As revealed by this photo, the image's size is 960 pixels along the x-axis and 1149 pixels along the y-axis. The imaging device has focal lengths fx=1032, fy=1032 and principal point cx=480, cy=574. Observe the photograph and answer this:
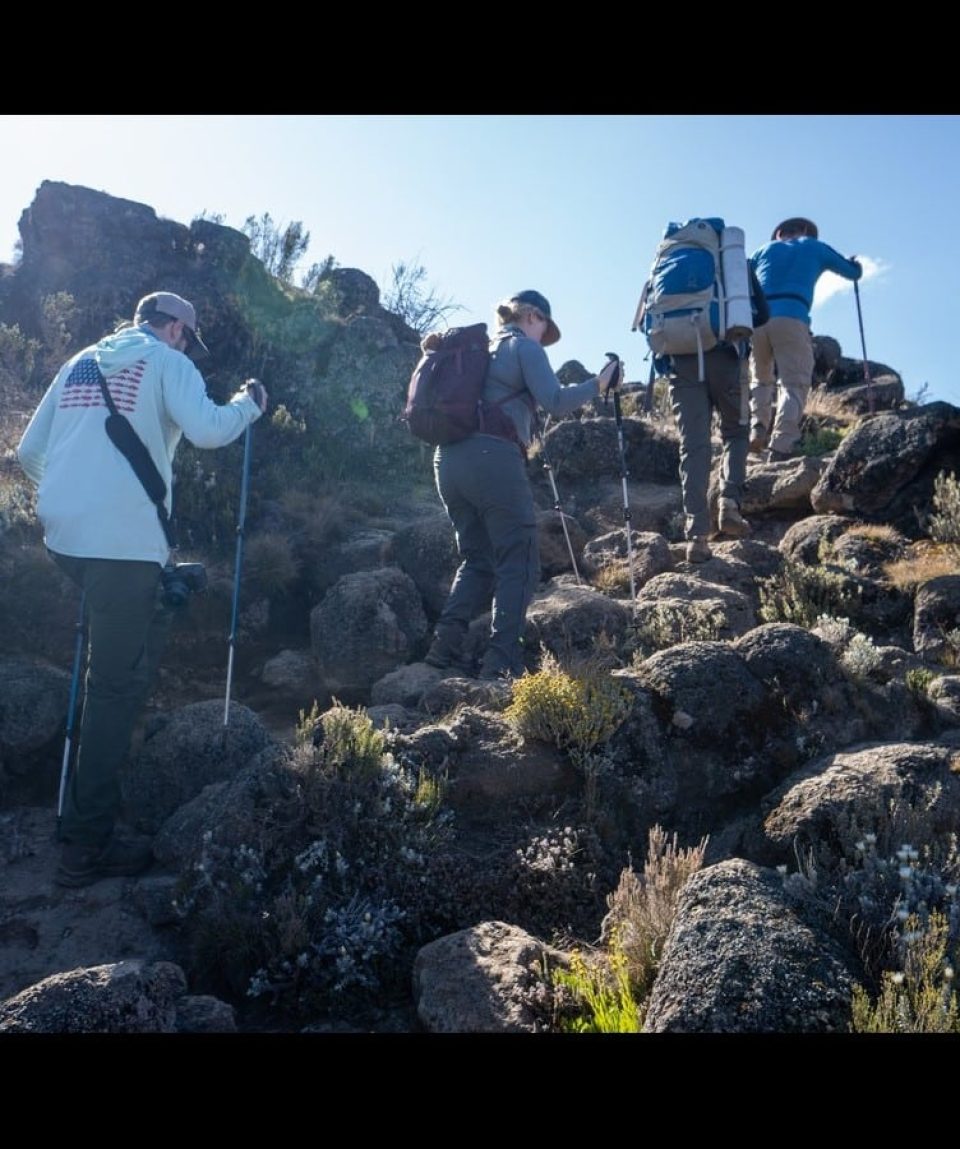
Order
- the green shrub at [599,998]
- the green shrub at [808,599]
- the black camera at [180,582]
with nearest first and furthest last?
the green shrub at [599,998], the black camera at [180,582], the green shrub at [808,599]

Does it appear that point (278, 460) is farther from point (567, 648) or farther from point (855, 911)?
point (855, 911)

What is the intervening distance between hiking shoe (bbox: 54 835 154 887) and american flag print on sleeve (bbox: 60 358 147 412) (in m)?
2.19

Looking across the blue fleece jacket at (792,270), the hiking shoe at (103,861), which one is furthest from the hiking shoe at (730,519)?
the hiking shoe at (103,861)

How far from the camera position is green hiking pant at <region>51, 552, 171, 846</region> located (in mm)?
5023

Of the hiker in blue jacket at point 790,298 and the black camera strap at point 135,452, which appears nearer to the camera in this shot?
the black camera strap at point 135,452

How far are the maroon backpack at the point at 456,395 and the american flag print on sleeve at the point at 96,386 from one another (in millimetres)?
1887

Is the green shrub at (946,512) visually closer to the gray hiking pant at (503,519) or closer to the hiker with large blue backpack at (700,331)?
the hiker with large blue backpack at (700,331)

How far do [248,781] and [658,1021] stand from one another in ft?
8.29

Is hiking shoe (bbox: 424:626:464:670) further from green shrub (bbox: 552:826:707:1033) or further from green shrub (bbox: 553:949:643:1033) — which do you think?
green shrub (bbox: 553:949:643:1033)

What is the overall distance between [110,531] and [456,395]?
238 centimetres

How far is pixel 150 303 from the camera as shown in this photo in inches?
216

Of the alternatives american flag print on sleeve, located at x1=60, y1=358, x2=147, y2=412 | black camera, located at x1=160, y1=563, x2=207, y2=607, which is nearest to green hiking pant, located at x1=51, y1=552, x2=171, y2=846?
black camera, located at x1=160, y1=563, x2=207, y2=607

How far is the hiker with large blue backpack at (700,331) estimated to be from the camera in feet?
26.9
